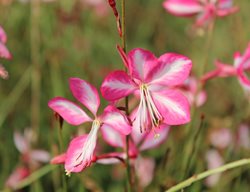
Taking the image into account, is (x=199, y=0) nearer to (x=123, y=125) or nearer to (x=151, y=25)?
(x=123, y=125)

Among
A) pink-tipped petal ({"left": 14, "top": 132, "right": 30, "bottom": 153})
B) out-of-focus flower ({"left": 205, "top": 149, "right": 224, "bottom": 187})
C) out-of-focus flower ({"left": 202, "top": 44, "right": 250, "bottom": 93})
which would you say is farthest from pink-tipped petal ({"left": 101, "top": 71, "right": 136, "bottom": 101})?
out-of-focus flower ({"left": 205, "top": 149, "right": 224, "bottom": 187})

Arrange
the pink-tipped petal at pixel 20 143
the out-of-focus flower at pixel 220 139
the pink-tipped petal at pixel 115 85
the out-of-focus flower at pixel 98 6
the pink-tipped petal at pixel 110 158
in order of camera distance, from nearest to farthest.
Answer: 1. the pink-tipped petal at pixel 115 85
2. the pink-tipped petal at pixel 110 158
3. the pink-tipped petal at pixel 20 143
4. the out-of-focus flower at pixel 220 139
5. the out-of-focus flower at pixel 98 6

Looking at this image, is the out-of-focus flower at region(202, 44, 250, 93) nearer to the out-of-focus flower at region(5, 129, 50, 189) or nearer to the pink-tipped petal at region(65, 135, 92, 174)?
the pink-tipped petal at region(65, 135, 92, 174)

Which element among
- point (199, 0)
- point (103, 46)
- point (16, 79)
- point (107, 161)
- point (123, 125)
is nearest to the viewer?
point (123, 125)

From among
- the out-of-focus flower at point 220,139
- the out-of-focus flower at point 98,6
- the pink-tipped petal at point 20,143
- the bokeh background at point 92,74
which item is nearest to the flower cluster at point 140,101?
the bokeh background at point 92,74

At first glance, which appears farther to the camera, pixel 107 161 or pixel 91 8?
pixel 91 8

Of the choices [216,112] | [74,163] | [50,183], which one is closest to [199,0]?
[74,163]

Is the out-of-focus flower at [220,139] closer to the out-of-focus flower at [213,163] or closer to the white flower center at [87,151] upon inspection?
the out-of-focus flower at [213,163]
